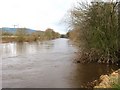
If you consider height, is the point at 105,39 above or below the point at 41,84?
above

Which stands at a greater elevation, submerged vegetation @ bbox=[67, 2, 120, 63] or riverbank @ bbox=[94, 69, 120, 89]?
submerged vegetation @ bbox=[67, 2, 120, 63]

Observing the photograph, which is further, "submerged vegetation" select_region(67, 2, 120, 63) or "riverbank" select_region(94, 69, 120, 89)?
"submerged vegetation" select_region(67, 2, 120, 63)

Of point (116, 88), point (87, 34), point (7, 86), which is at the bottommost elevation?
point (7, 86)

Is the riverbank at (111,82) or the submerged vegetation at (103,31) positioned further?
the submerged vegetation at (103,31)

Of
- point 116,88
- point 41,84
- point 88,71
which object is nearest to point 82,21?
point 88,71

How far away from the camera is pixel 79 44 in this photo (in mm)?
23828

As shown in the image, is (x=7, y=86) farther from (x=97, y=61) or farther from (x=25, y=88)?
(x=97, y=61)

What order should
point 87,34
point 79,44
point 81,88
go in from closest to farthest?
point 81,88 → point 87,34 → point 79,44

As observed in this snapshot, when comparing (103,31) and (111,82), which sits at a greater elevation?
(103,31)

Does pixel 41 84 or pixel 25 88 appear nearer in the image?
pixel 25 88

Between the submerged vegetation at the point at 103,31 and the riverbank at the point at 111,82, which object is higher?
the submerged vegetation at the point at 103,31

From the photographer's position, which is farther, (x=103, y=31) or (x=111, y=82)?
(x=103, y=31)

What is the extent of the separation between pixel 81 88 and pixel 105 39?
9.37 meters

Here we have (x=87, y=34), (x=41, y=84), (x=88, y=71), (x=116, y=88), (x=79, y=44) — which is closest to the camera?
(x=116, y=88)
